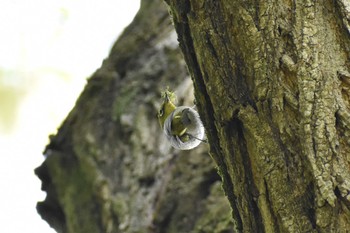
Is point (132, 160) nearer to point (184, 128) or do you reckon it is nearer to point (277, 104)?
point (184, 128)

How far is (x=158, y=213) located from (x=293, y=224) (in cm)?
141

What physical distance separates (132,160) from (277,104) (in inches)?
61.8

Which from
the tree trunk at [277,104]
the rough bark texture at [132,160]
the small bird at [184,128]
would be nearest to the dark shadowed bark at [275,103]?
the tree trunk at [277,104]

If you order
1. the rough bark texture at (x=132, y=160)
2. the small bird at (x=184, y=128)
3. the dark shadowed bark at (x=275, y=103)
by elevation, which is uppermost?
the rough bark texture at (x=132, y=160)

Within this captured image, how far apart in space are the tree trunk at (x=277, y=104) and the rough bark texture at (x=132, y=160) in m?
1.08

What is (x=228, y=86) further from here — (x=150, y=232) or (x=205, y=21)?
(x=150, y=232)

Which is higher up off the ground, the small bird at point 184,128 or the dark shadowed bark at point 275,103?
the small bird at point 184,128

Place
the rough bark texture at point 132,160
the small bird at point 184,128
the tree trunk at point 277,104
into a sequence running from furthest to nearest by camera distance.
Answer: the rough bark texture at point 132,160 < the small bird at point 184,128 < the tree trunk at point 277,104

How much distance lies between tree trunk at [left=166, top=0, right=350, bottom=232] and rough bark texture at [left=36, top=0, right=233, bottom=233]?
1083 millimetres

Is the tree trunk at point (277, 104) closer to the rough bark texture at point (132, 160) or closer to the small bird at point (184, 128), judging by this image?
the small bird at point (184, 128)

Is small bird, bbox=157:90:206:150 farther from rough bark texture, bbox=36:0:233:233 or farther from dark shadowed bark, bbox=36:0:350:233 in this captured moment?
rough bark texture, bbox=36:0:233:233

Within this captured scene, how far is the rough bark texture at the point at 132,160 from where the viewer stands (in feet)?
8.93

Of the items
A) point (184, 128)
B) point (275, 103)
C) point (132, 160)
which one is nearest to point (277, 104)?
point (275, 103)

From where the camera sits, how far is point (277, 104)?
1.41 meters
